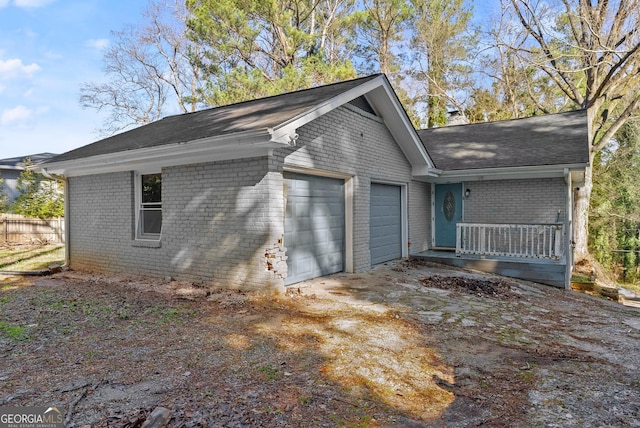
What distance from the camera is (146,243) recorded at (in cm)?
801

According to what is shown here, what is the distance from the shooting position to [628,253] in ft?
63.9

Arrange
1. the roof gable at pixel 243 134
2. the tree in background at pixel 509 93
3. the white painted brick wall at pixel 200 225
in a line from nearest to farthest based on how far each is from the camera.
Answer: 1. the roof gable at pixel 243 134
2. the white painted brick wall at pixel 200 225
3. the tree in background at pixel 509 93

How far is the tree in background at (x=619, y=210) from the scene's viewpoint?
1928cm

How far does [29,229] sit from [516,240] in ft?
57.2

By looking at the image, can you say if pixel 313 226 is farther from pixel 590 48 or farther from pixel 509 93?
pixel 509 93

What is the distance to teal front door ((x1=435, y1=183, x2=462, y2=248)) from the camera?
12.4 m

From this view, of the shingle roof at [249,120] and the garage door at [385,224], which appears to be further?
the garage door at [385,224]

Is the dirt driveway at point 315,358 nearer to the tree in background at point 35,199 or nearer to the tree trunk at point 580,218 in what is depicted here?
the tree trunk at point 580,218

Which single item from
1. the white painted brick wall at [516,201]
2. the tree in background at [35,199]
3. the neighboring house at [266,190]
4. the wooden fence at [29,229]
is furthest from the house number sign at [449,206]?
the tree in background at [35,199]

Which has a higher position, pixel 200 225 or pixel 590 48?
pixel 590 48

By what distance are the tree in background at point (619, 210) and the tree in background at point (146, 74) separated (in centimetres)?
2211

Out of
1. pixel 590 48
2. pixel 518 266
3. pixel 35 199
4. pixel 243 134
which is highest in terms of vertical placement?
pixel 590 48

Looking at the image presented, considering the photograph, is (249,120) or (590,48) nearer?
(249,120)

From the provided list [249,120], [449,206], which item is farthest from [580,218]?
[249,120]
